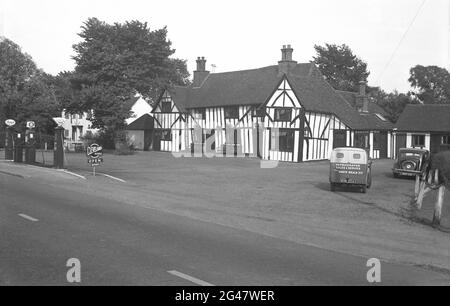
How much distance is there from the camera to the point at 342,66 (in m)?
88.8

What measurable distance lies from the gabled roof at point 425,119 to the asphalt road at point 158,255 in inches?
1701

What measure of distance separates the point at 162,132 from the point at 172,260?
47.4 m

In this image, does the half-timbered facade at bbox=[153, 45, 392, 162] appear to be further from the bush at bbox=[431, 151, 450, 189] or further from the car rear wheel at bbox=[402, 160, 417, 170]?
the bush at bbox=[431, 151, 450, 189]

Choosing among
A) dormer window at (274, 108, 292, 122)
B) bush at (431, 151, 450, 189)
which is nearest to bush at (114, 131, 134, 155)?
dormer window at (274, 108, 292, 122)

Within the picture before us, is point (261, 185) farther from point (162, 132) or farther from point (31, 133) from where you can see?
point (162, 132)

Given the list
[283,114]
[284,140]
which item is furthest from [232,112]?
[284,140]

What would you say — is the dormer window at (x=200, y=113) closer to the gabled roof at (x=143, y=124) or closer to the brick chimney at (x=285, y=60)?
the gabled roof at (x=143, y=124)

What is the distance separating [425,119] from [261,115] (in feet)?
62.1

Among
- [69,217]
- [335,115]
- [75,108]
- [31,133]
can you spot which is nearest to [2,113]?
[75,108]

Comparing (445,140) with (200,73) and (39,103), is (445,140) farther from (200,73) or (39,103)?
(39,103)

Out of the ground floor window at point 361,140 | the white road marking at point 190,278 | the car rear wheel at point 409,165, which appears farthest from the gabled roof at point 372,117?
the white road marking at point 190,278

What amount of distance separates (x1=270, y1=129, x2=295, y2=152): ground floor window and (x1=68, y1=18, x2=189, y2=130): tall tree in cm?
1491

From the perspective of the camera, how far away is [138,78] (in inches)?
2012

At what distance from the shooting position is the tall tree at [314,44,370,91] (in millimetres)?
88125
